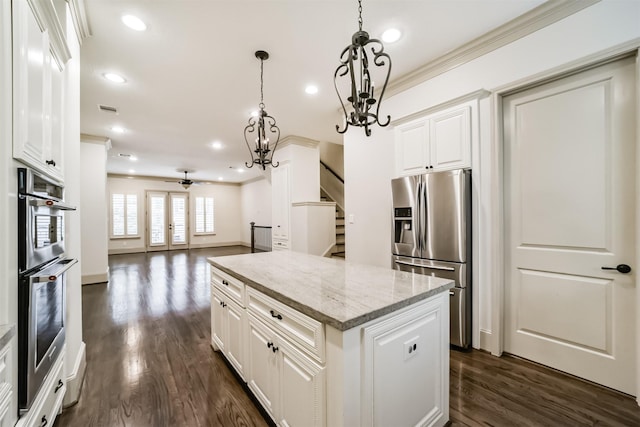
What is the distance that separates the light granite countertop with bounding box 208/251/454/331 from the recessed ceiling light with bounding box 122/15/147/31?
206cm

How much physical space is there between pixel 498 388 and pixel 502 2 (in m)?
2.88

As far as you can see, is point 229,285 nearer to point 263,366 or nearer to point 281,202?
point 263,366

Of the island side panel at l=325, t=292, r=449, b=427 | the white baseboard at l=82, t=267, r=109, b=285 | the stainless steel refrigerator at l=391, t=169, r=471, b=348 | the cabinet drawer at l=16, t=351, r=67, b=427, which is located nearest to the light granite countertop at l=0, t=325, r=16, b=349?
the cabinet drawer at l=16, t=351, r=67, b=427

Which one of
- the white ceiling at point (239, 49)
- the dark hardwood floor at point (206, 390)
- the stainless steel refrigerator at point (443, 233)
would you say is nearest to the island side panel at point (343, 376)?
the dark hardwood floor at point (206, 390)

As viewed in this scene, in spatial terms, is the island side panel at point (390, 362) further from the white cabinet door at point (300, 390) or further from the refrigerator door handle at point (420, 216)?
the refrigerator door handle at point (420, 216)

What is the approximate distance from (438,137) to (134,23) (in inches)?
113

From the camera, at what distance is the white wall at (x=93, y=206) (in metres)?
4.90

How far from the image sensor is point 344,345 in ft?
3.44

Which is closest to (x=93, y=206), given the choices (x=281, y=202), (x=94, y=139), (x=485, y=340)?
(x=94, y=139)

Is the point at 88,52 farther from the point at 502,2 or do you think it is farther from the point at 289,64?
the point at 502,2

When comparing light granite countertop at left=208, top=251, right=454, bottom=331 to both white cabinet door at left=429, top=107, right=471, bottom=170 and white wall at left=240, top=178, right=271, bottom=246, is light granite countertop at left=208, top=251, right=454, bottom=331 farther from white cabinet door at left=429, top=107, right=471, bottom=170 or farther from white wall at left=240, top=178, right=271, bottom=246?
white wall at left=240, top=178, right=271, bottom=246

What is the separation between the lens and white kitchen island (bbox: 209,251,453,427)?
1.10 metres

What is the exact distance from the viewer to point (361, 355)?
112 centimetres

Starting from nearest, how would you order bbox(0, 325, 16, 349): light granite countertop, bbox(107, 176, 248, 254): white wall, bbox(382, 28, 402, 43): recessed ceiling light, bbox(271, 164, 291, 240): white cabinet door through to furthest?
bbox(0, 325, 16, 349): light granite countertop, bbox(382, 28, 402, 43): recessed ceiling light, bbox(271, 164, 291, 240): white cabinet door, bbox(107, 176, 248, 254): white wall
